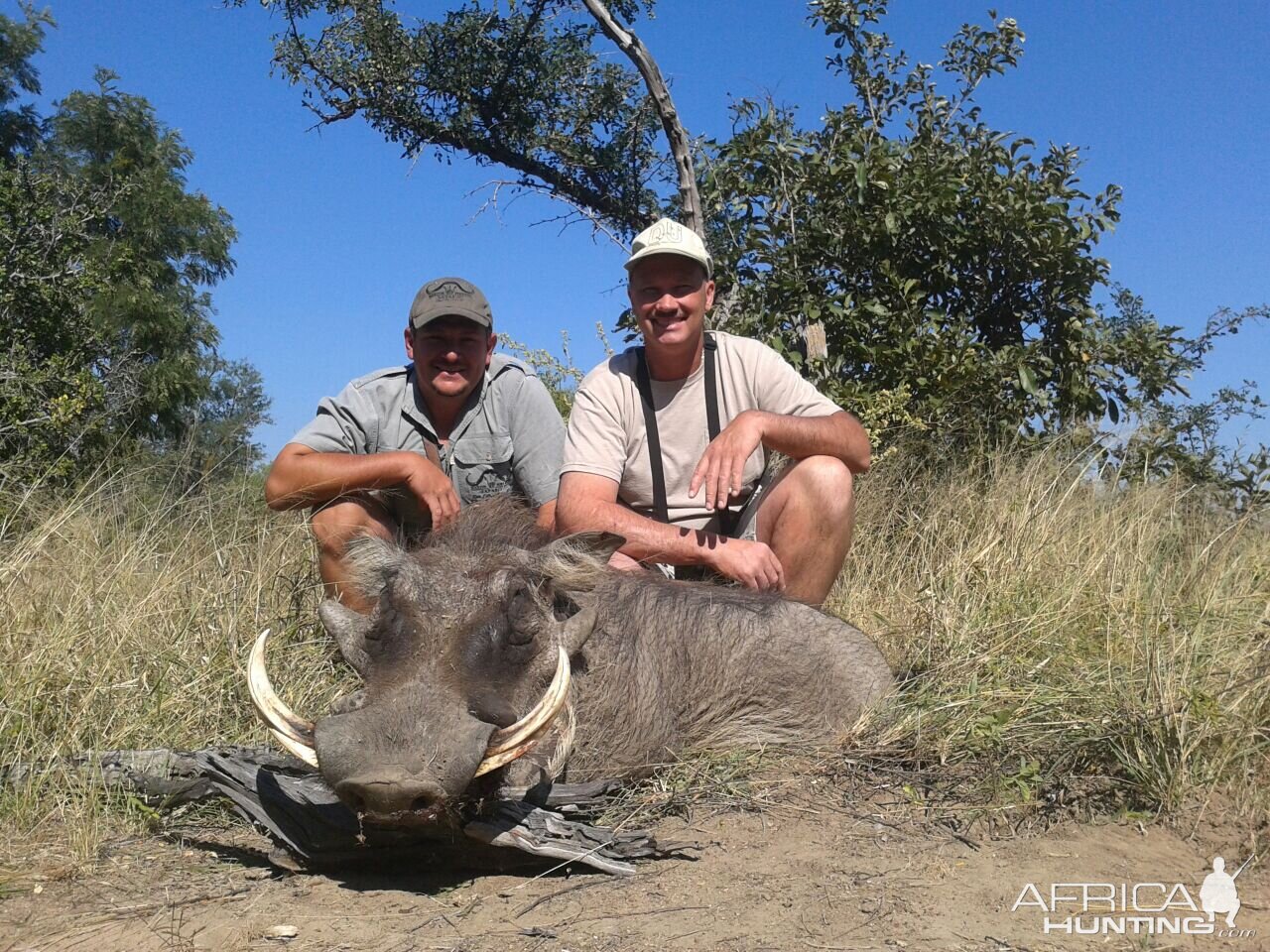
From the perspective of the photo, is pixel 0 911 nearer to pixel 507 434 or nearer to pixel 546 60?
pixel 507 434

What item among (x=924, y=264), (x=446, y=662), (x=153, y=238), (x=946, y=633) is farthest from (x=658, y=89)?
(x=153, y=238)

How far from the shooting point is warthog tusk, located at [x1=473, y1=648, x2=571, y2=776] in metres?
2.30

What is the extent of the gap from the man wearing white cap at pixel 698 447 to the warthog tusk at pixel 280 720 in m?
1.34

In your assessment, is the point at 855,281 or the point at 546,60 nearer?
the point at 855,281

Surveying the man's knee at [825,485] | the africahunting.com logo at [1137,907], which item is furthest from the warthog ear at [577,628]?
the africahunting.com logo at [1137,907]

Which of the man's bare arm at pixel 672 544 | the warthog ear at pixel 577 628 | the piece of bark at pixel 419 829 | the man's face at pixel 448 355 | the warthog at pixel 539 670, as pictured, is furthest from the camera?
the man's face at pixel 448 355

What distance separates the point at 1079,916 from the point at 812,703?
125cm

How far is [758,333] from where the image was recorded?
20.1 feet

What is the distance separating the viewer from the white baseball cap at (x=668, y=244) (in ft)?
12.8

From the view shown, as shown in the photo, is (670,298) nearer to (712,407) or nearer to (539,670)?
(712,407)

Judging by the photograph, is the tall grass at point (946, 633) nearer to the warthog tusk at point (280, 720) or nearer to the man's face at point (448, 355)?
the warthog tusk at point (280, 720)

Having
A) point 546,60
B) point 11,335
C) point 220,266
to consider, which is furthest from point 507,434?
point 220,266

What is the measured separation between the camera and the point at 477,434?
14.1 feet

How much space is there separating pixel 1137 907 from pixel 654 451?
2255 mm
